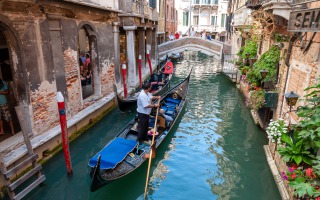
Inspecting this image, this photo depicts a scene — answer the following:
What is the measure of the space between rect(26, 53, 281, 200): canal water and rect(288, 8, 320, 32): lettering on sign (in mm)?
2583

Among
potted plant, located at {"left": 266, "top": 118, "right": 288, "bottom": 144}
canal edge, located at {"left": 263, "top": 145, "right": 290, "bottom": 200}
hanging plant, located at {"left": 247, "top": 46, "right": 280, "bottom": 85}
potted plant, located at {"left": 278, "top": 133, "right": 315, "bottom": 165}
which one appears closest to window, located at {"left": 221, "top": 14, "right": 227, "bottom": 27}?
hanging plant, located at {"left": 247, "top": 46, "right": 280, "bottom": 85}

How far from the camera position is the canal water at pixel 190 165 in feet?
13.6

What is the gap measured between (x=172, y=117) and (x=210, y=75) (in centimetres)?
803

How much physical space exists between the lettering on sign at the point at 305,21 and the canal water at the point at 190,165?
258cm

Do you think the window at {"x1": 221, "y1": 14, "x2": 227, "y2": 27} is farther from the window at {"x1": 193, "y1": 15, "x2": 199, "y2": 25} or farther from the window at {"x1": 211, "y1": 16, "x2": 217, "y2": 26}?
the window at {"x1": 193, "y1": 15, "x2": 199, "y2": 25}

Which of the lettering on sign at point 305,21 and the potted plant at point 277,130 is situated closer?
the lettering on sign at point 305,21

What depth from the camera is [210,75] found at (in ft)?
45.1

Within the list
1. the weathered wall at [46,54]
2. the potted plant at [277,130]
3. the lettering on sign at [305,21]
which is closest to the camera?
the lettering on sign at [305,21]

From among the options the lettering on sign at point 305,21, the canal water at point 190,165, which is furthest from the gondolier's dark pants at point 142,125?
the lettering on sign at point 305,21

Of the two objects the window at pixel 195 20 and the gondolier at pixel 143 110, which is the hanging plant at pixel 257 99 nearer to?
the gondolier at pixel 143 110

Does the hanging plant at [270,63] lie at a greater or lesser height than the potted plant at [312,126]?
greater

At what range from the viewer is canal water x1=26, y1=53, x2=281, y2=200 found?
4141mm

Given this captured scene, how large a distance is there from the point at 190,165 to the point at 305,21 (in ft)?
10.5

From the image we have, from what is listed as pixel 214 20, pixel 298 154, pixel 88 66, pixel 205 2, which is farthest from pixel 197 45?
pixel 205 2
